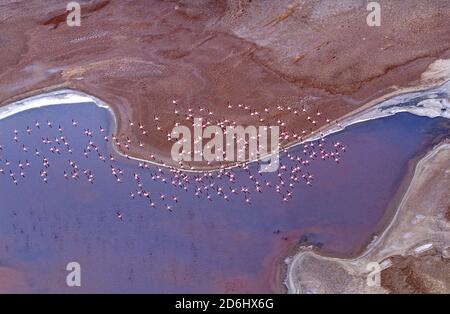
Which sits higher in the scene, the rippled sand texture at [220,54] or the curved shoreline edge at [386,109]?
the rippled sand texture at [220,54]

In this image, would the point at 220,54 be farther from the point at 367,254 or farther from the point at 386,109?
the point at 367,254

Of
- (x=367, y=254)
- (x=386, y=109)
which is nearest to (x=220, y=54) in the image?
(x=386, y=109)

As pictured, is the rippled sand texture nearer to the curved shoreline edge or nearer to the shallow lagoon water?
the curved shoreline edge

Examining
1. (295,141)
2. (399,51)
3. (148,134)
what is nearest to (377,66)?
(399,51)

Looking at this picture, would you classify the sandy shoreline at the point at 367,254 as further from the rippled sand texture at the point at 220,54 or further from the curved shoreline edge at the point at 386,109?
the rippled sand texture at the point at 220,54

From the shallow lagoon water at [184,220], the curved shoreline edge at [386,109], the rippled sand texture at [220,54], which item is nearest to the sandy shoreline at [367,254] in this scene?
the shallow lagoon water at [184,220]
